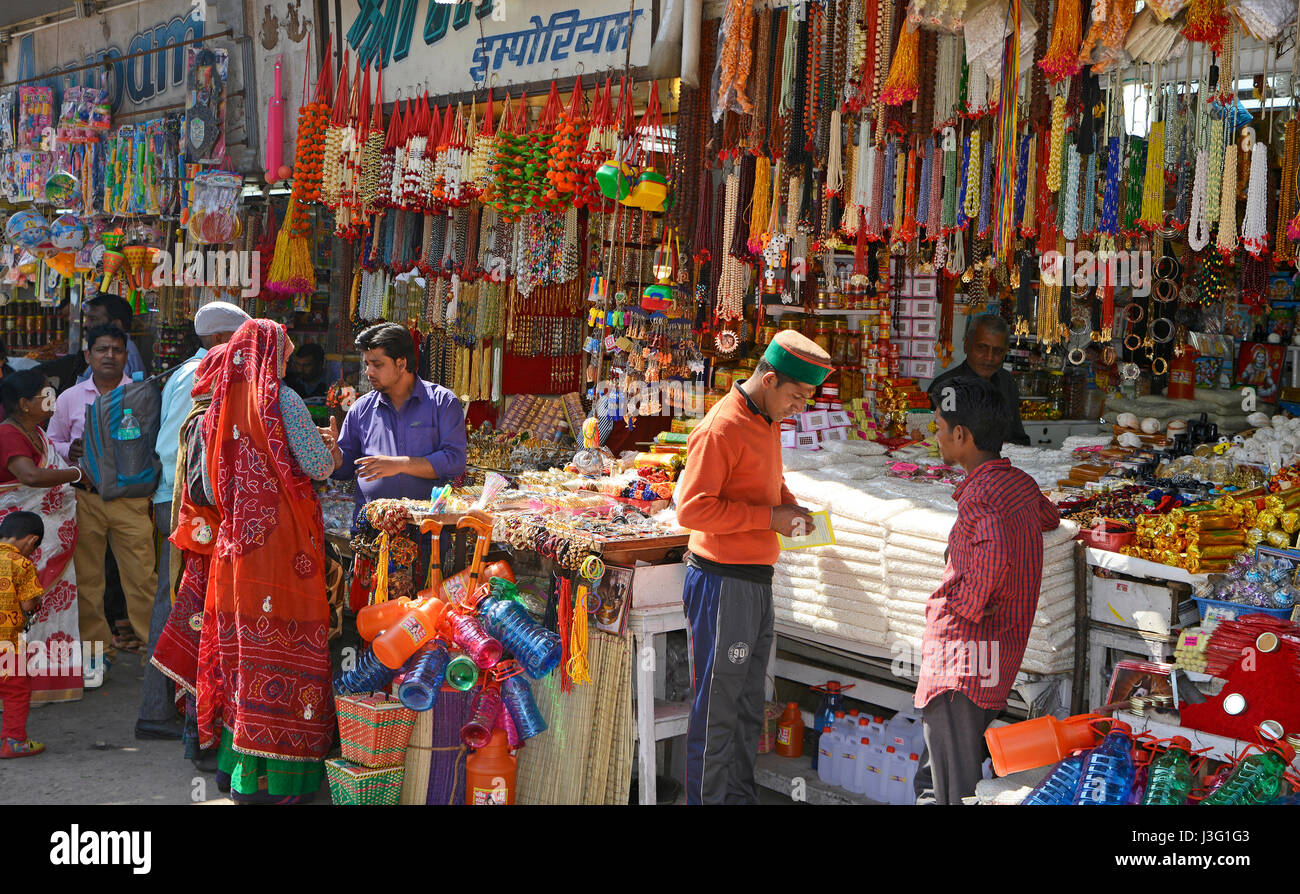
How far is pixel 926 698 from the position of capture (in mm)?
3529

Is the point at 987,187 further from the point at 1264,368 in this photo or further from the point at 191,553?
the point at 1264,368

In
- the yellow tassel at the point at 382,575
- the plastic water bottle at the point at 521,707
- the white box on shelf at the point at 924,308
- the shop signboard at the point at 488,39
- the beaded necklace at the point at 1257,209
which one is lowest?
the plastic water bottle at the point at 521,707

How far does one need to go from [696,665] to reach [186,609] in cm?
204

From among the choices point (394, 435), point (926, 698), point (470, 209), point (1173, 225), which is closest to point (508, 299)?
point (470, 209)

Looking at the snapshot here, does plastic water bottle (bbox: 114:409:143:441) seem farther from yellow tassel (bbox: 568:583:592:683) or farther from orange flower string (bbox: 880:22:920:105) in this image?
orange flower string (bbox: 880:22:920:105)

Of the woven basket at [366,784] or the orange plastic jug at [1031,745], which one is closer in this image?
the orange plastic jug at [1031,745]

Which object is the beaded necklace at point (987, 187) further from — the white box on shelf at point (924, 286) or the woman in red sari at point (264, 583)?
the woman in red sari at point (264, 583)

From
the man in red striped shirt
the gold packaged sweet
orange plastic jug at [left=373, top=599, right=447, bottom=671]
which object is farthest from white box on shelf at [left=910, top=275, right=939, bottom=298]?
orange plastic jug at [left=373, top=599, right=447, bottom=671]

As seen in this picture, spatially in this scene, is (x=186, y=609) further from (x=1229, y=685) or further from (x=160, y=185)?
(x=160, y=185)

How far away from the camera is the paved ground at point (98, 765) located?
4.48 meters

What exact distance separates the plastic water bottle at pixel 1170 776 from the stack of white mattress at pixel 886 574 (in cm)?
90

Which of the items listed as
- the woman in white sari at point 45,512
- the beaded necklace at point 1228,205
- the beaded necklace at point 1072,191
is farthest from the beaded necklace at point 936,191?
the woman in white sari at point 45,512

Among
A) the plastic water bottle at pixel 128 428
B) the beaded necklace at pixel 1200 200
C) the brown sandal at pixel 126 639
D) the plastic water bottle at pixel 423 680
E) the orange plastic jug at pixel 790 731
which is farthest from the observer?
the brown sandal at pixel 126 639

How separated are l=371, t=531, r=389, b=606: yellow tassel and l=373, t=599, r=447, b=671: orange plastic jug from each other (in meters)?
0.47
